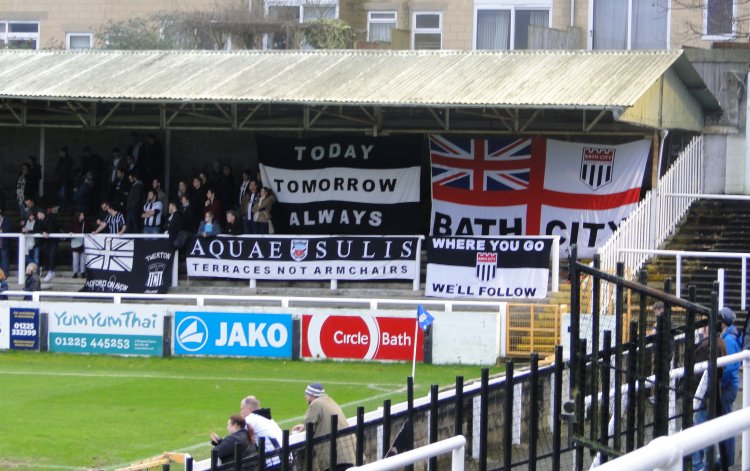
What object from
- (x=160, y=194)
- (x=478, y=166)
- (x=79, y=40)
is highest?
(x=79, y=40)

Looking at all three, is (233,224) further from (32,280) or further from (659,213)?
(659,213)

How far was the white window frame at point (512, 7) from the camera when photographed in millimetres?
35781

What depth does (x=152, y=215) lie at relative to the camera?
28.3m

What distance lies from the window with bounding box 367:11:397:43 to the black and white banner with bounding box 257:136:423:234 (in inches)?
402

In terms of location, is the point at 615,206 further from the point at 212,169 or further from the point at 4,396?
the point at 4,396

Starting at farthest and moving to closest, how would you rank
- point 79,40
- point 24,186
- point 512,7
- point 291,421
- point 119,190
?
1. point 79,40
2. point 512,7
3. point 24,186
4. point 119,190
5. point 291,421

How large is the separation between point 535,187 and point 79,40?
19.6m

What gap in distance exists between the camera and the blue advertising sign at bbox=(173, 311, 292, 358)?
23312 millimetres

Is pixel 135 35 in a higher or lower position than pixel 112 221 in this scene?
higher

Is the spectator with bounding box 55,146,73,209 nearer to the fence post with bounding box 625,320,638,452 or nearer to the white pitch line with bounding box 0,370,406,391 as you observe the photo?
the white pitch line with bounding box 0,370,406,391

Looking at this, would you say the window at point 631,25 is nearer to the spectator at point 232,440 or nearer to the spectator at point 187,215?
the spectator at point 187,215

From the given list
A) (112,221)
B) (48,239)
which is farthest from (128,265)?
(48,239)

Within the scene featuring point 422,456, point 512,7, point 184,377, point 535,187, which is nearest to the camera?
point 422,456

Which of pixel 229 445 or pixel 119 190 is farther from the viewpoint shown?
pixel 119 190
